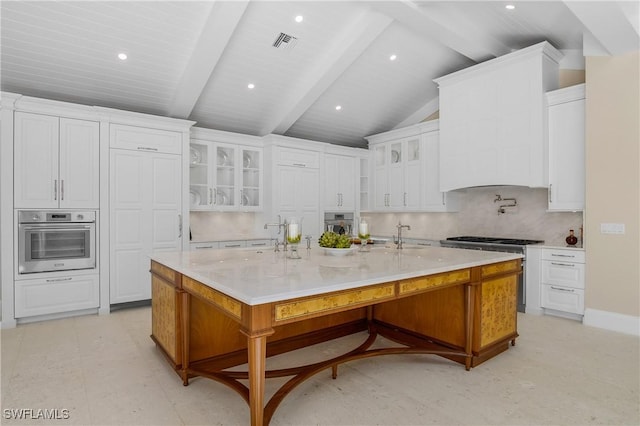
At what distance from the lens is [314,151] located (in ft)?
21.1

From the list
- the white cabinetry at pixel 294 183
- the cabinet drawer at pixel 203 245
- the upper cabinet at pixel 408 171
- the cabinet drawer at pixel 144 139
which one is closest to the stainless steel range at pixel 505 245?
the upper cabinet at pixel 408 171

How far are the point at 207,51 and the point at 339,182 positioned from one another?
3.38 meters

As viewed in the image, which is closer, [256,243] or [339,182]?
[256,243]

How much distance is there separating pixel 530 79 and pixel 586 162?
3.90 ft

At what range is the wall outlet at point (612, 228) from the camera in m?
3.81

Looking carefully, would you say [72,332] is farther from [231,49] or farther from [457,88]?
[457,88]

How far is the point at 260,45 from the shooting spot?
4.41 meters

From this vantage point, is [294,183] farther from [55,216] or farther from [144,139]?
[55,216]

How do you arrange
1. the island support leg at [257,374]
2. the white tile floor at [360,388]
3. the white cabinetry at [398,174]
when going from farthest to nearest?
the white cabinetry at [398,174] → the white tile floor at [360,388] → the island support leg at [257,374]

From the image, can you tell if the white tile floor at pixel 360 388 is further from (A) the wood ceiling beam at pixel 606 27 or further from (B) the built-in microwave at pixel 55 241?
(A) the wood ceiling beam at pixel 606 27

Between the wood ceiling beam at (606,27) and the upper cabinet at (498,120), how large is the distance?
0.61m

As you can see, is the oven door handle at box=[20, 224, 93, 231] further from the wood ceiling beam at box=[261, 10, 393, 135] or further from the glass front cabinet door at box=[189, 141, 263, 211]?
the wood ceiling beam at box=[261, 10, 393, 135]

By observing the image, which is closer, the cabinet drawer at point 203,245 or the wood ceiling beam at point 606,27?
the wood ceiling beam at point 606,27

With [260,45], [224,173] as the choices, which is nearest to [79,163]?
[224,173]
